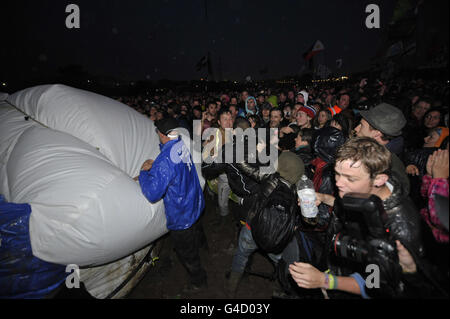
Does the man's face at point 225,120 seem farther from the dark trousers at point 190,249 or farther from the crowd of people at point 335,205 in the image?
the dark trousers at point 190,249

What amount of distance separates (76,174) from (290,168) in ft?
6.47

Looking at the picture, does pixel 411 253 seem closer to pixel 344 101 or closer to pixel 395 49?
pixel 344 101

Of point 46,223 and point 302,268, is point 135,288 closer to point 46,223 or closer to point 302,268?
point 46,223

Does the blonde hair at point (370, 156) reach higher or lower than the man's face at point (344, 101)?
lower

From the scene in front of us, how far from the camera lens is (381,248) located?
3.67ft

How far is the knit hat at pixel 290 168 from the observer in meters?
2.02

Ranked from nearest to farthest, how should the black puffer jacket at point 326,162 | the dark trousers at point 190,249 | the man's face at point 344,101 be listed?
the black puffer jacket at point 326,162 → the dark trousers at point 190,249 → the man's face at point 344,101

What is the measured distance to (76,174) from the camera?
1897 millimetres

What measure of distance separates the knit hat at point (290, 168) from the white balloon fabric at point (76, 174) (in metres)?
1.39

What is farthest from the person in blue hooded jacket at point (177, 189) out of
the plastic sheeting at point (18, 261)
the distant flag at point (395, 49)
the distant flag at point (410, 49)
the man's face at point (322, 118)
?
the distant flag at point (395, 49)

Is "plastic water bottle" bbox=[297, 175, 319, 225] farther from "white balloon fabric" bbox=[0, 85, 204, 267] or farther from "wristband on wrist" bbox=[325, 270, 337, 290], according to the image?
"white balloon fabric" bbox=[0, 85, 204, 267]

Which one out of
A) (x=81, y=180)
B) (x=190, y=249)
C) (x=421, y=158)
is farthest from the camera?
(x=421, y=158)

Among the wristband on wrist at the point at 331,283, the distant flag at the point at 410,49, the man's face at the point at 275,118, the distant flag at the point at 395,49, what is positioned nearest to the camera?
the wristband on wrist at the point at 331,283

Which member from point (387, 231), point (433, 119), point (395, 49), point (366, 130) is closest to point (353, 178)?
point (387, 231)
